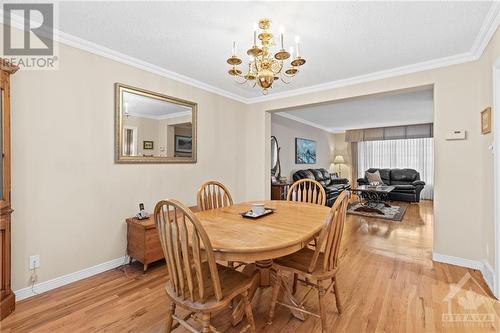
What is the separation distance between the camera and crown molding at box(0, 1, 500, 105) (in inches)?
81.2

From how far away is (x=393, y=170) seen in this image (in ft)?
24.8

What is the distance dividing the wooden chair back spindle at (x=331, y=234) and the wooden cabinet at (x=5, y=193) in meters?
2.23

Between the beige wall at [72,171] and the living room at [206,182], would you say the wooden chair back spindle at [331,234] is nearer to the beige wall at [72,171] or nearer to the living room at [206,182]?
the living room at [206,182]

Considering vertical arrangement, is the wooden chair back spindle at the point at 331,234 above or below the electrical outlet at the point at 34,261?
above

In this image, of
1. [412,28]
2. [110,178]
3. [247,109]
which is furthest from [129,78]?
[412,28]

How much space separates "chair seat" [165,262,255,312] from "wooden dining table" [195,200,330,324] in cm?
15

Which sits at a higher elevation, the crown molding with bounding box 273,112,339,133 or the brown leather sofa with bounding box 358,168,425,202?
the crown molding with bounding box 273,112,339,133

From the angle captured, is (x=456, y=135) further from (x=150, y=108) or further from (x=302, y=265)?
(x=150, y=108)

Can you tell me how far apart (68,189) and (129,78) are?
4.46ft

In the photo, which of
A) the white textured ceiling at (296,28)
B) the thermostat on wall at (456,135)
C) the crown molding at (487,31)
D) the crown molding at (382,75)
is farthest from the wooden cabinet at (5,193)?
the thermostat on wall at (456,135)

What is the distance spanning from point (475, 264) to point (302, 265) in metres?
2.28

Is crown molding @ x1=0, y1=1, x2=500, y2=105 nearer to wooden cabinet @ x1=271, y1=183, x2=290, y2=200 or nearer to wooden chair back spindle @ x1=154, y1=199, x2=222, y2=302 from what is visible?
wooden cabinet @ x1=271, y1=183, x2=290, y2=200

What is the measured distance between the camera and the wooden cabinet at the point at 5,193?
5.74 ft

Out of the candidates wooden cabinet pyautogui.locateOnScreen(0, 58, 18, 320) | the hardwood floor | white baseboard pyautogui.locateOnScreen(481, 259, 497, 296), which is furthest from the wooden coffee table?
wooden cabinet pyautogui.locateOnScreen(0, 58, 18, 320)
